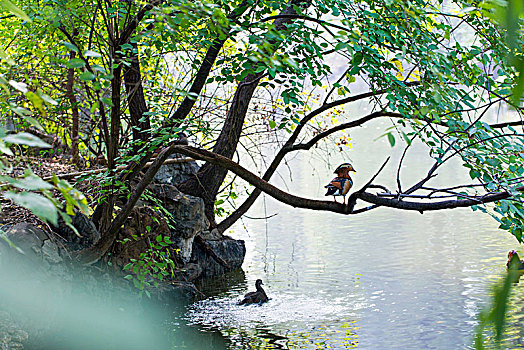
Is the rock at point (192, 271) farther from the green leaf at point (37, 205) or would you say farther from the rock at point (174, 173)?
the green leaf at point (37, 205)

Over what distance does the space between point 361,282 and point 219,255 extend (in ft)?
7.06

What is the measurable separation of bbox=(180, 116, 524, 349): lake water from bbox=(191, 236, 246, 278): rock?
216 mm

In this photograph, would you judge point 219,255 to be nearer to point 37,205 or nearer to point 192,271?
point 192,271

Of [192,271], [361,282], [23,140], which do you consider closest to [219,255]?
[192,271]

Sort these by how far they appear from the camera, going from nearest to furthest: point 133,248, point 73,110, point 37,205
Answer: point 37,205
point 133,248
point 73,110

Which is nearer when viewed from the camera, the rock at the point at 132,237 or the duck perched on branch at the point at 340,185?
the duck perched on branch at the point at 340,185

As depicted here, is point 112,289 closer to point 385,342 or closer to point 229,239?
point 385,342

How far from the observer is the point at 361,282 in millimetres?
7430

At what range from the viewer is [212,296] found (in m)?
7.03

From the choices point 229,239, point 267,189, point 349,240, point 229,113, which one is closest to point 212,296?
point 229,239

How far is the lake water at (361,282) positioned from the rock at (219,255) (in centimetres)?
22

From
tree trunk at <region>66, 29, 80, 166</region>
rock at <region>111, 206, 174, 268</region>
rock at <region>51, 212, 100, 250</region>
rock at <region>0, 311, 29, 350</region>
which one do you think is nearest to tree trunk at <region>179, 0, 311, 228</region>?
rock at <region>111, 206, 174, 268</region>

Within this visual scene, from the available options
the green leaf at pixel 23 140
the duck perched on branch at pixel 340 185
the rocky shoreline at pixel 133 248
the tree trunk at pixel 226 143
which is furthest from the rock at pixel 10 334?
the green leaf at pixel 23 140

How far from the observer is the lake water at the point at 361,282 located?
557 cm
